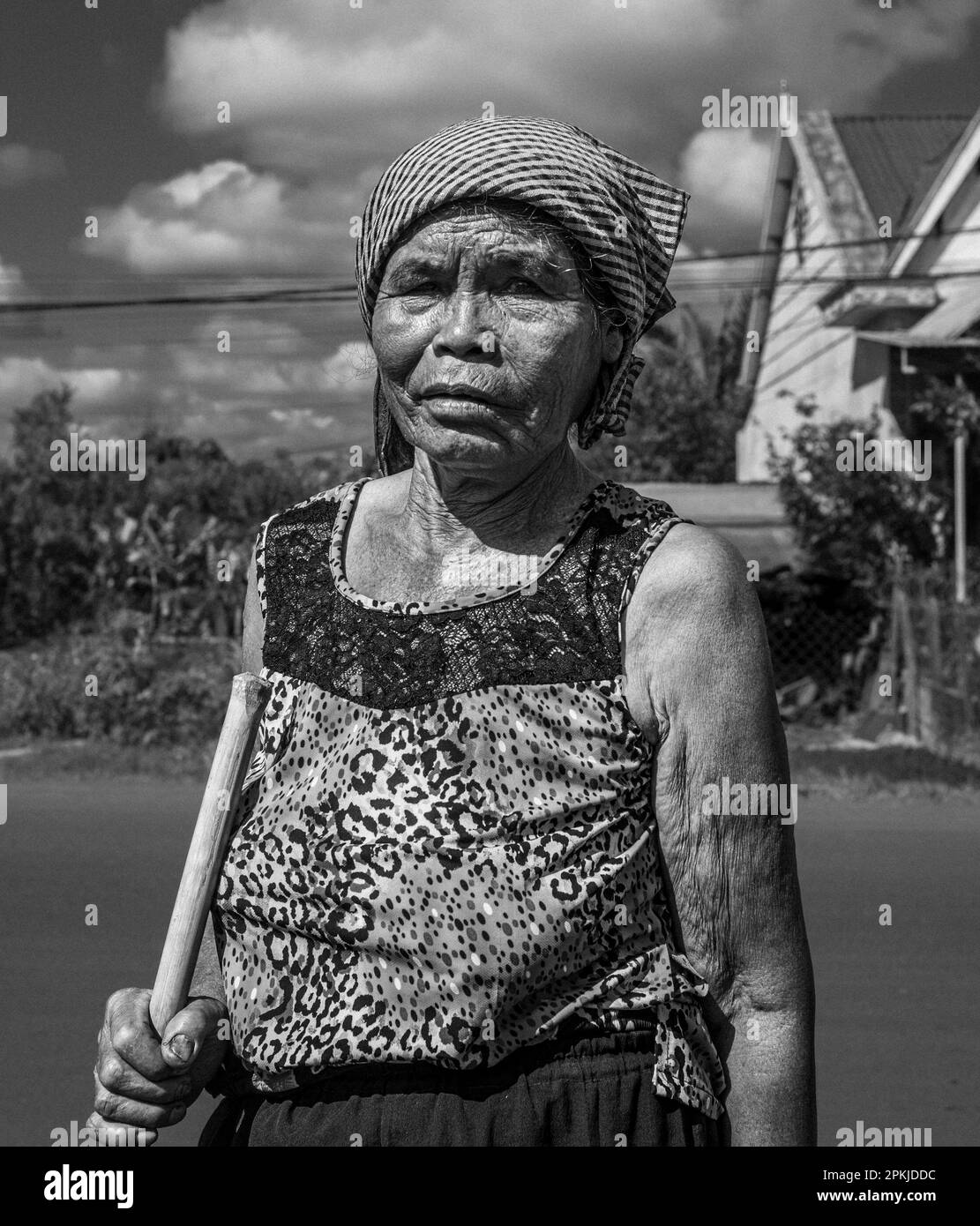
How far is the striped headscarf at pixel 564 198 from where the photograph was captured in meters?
1.67

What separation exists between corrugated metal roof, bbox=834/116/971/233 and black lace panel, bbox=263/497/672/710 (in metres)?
18.3

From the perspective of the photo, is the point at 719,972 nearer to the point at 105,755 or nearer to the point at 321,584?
the point at 321,584

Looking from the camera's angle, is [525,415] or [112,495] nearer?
[525,415]

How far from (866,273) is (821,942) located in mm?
13954

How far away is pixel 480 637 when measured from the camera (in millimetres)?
1696

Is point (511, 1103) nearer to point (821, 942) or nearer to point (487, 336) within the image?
point (487, 336)

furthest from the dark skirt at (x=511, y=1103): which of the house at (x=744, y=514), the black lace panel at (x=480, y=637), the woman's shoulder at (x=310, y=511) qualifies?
the house at (x=744, y=514)

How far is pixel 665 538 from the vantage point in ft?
5.65

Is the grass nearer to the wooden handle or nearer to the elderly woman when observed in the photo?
the elderly woman

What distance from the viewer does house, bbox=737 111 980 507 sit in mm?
14586

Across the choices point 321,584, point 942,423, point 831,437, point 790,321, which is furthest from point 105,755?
point 790,321

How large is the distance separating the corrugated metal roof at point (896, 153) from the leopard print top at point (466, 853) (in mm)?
18371

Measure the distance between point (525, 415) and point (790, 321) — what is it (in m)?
21.5

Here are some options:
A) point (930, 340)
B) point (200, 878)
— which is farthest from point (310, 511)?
point (930, 340)
